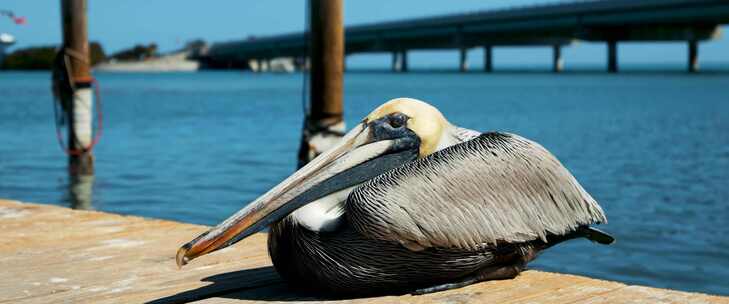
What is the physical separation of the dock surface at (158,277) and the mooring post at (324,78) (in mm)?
2571

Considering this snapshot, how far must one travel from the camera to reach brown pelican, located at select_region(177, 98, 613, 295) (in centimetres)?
290

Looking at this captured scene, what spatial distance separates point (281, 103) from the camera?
3709 cm

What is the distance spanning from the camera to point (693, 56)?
75438 millimetres

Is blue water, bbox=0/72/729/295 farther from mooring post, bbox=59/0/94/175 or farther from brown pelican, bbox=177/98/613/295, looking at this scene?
brown pelican, bbox=177/98/613/295

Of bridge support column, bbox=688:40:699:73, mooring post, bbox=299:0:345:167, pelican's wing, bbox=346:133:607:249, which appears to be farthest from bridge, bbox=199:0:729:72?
pelican's wing, bbox=346:133:607:249

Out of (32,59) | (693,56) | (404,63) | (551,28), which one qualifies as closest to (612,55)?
(693,56)

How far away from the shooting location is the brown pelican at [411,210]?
290 cm

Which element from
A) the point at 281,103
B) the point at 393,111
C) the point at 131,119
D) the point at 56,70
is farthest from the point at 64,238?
the point at 281,103

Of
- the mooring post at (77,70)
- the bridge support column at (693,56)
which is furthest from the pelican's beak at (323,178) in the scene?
the bridge support column at (693,56)

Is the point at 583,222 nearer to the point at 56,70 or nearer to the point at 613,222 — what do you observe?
the point at 613,222

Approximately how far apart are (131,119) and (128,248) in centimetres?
2249

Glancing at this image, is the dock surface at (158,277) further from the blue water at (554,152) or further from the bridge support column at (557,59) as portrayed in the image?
the bridge support column at (557,59)

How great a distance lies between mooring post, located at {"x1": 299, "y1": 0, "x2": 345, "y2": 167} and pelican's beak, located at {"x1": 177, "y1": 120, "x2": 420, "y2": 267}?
159 inches

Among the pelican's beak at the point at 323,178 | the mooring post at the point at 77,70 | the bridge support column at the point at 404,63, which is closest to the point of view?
the pelican's beak at the point at 323,178
